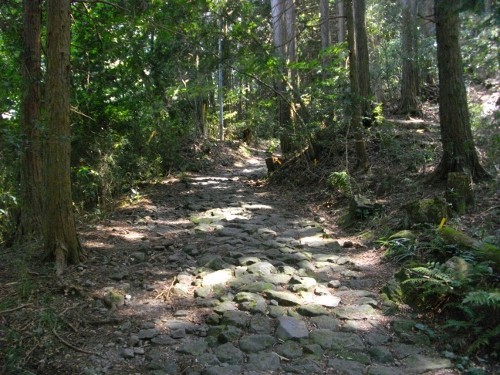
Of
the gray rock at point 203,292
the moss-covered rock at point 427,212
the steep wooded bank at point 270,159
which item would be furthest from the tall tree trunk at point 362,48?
the gray rock at point 203,292

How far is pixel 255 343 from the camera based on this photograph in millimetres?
4078

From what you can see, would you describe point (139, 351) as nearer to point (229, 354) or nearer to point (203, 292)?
point (229, 354)

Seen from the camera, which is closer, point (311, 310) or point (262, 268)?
point (311, 310)

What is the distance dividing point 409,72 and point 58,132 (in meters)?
12.2

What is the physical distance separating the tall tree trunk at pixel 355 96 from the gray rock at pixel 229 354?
283 inches

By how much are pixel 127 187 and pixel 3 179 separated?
13.5ft

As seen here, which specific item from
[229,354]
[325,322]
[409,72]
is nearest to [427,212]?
[325,322]

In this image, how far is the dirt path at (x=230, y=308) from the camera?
3.76 m

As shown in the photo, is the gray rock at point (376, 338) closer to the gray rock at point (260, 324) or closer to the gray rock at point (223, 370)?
the gray rock at point (260, 324)

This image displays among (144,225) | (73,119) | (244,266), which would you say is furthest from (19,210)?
(244,266)

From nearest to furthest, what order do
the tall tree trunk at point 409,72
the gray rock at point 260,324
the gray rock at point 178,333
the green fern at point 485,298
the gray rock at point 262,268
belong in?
1. the green fern at point 485,298
2. the gray rock at point 178,333
3. the gray rock at point 260,324
4. the gray rock at point 262,268
5. the tall tree trunk at point 409,72

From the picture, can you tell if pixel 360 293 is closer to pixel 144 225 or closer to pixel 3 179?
pixel 144 225

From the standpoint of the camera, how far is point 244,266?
6.19m

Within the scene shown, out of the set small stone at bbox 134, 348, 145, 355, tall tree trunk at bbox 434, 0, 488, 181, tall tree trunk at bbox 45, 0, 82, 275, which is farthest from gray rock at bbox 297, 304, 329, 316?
tall tree trunk at bbox 434, 0, 488, 181
